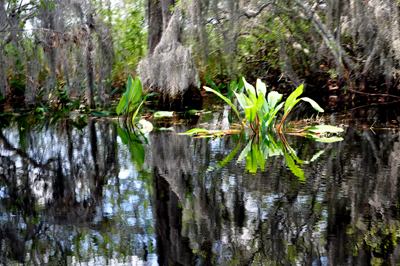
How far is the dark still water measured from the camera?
112cm

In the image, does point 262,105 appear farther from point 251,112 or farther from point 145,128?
point 145,128

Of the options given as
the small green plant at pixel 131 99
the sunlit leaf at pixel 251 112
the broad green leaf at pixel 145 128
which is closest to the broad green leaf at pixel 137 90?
the small green plant at pixel 131 99

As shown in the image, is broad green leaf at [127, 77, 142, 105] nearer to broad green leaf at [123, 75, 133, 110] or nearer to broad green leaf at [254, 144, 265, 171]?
broad green leaf at [123, 75, 133, 110]

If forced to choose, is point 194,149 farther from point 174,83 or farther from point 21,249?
point 174,83

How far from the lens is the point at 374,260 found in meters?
1.04

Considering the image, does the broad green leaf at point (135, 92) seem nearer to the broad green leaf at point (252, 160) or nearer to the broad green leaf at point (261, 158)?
the broad green leaf at point (252, 160)

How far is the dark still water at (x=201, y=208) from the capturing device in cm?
112

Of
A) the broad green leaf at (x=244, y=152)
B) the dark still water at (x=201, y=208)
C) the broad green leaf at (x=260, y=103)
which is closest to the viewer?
the dark still water at (x=201, y=208)

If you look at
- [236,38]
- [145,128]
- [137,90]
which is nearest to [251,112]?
[145,128]

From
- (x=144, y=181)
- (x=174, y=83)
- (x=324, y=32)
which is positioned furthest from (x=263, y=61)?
(x=144, y=181)

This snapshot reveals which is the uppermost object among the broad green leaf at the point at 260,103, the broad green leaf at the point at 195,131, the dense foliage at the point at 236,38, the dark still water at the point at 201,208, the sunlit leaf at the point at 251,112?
the dense foliage at the point at 236,38

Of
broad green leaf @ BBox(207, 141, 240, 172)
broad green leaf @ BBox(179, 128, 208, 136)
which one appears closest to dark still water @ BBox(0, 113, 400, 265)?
broad green leaf @ BBox(207, 141, 240, 172)

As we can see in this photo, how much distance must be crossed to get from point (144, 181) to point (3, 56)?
5764 millimetres

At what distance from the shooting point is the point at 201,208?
1.55m
